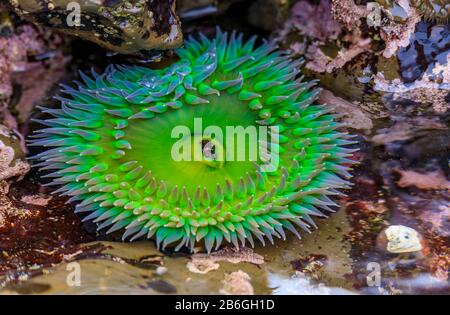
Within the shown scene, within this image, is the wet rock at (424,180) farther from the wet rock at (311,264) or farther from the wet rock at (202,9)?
the wet rock at (202,9)

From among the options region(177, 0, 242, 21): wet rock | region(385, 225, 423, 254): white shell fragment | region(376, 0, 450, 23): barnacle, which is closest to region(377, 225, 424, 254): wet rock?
region(385, 225, 423, 254): white shell fragment

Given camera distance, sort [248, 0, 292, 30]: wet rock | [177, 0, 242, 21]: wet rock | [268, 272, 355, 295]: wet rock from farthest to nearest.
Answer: [177, 0, 242, 21]: wet rock < [248, 0, 292, 30]: wet rock < [268, 272, 355, 295]: wet rock

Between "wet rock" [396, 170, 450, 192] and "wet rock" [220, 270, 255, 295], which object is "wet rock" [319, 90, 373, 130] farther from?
"wet rock" [220, 270, 255, 295]

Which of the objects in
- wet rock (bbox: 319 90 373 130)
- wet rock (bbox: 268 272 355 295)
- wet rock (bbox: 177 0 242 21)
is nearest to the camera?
wet rock (bbox: 268 272 355 295)

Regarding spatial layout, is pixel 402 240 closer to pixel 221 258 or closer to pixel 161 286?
pixel 221 258

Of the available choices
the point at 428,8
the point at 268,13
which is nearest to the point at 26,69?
the point at 268,13

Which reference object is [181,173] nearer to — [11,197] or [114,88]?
[114,88]

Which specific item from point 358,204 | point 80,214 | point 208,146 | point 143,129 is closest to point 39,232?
point 80,214
